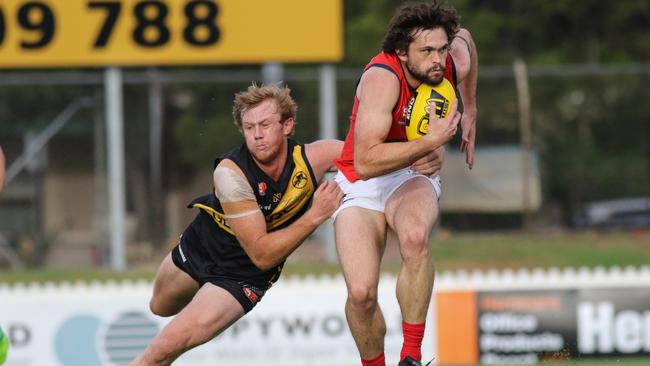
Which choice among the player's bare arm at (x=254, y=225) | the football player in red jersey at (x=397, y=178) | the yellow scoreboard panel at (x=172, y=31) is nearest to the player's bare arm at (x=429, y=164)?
the football player in red jersey at (x=397, y=178)

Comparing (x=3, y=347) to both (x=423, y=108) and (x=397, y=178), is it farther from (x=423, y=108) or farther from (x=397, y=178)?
(x=423, y=108)

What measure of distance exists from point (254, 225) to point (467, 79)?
159 centimetres

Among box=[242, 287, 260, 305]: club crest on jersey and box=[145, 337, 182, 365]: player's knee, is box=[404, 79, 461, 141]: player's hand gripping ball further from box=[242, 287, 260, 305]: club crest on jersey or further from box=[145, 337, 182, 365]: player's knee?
box=[145, 337, 182, 365]: player's knee

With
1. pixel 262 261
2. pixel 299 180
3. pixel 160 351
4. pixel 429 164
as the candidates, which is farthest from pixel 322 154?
pixel 160 351

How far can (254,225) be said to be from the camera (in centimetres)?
753

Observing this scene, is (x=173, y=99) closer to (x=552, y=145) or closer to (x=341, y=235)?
(x=552, y=145)

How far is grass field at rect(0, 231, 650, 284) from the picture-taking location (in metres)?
17.7

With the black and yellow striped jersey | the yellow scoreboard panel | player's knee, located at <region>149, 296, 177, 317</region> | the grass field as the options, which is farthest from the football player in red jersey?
the grass field

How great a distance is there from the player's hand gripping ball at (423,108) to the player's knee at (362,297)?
0.85m

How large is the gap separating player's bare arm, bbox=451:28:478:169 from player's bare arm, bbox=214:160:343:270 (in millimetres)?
1069

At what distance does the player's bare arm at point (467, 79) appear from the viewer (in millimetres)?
7867

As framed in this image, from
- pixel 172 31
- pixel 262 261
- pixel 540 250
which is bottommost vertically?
pixel 540 250

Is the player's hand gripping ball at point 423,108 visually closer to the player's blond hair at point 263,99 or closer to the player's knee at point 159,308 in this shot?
the player's blond hair at point 263,99

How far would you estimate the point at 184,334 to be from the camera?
767cm
